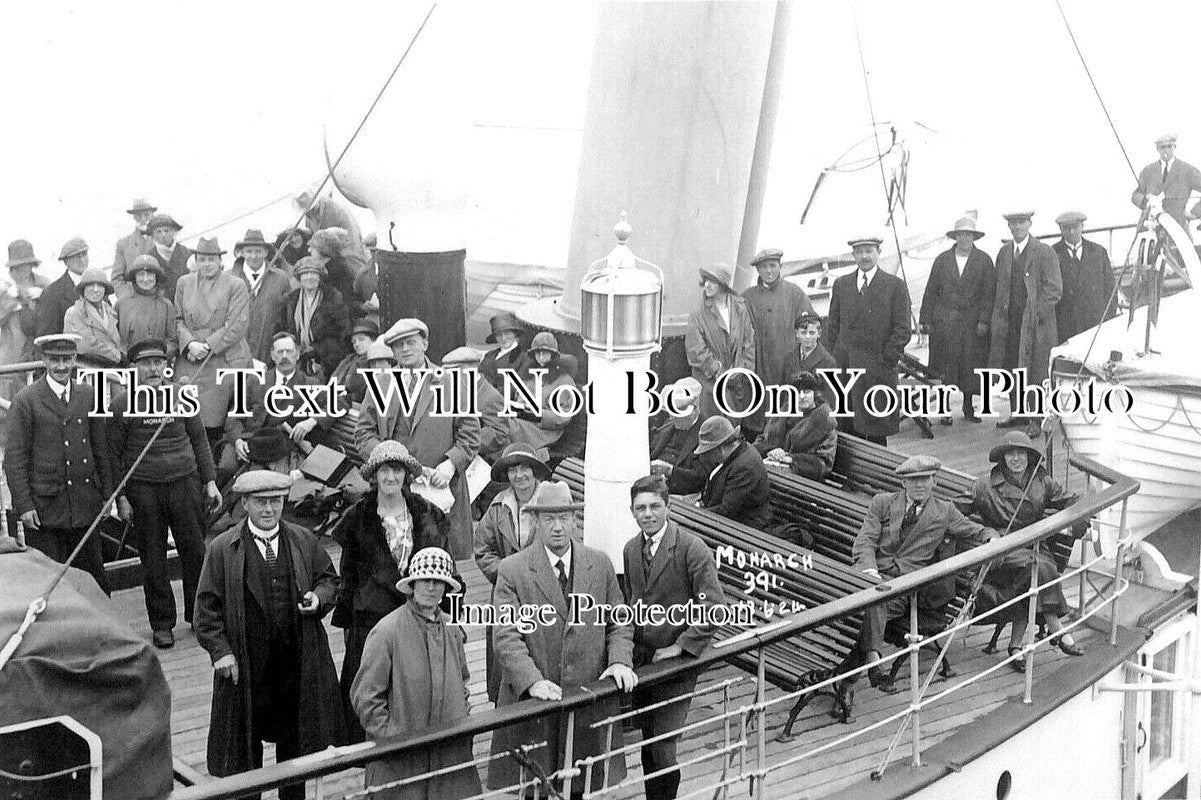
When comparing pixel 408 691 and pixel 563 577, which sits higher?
pixel 563 577

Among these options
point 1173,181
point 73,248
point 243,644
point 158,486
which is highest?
point 1173,181

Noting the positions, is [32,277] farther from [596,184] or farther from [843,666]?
[843,666]

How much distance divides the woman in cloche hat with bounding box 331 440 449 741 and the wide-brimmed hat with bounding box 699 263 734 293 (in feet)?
9.07

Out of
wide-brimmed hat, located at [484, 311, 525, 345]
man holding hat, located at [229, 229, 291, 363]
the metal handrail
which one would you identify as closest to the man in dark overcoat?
wide-brimmed hat, located at [484, 311, 525, 345]

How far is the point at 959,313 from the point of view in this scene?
845 centimetres

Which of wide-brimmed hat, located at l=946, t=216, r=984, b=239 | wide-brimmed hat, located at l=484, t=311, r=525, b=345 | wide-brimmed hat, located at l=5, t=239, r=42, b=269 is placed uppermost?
wide-brimmed hat, located at l=946, t=216, r=984, b=239

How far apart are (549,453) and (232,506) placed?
1381 millimetres

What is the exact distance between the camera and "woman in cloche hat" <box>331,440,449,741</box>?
4992mm

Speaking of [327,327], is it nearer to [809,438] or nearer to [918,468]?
[809,438]

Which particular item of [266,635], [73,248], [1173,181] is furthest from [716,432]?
[1173,181]

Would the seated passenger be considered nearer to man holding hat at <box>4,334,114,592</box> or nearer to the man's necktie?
the man's necktie

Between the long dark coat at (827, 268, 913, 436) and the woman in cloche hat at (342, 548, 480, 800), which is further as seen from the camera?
the long dark coat at (827, 268, 913, 436)

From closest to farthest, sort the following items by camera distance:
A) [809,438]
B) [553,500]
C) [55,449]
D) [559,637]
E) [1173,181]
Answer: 1. [559,637]
2. [553,500]
3. [55,449]
4. [809,438]
5. [1173,181]

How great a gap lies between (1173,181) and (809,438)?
4.07m
